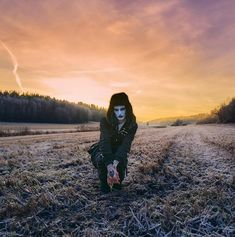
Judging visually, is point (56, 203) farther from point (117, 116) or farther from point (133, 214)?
point (117, 116)

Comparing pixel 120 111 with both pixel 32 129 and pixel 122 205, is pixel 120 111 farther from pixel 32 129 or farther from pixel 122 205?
pixel 32 129

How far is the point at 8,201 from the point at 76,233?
2340 mm

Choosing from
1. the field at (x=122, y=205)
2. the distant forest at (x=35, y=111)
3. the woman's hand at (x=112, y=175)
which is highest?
the distant forest at (x=35, y=111)

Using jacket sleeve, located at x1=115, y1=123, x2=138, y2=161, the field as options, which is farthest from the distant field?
jacket sleeve, located at x1=115, y1=123, x2=138, y2=161

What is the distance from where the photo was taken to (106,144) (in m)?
7.84

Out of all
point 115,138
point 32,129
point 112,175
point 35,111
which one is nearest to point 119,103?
point 115,138

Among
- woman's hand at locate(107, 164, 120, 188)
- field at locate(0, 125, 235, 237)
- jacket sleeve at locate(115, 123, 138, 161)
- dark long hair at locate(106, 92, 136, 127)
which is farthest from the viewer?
dark long hair at locate(106, 92, 136, 127)

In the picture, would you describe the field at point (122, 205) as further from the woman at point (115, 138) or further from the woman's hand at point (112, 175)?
the woman at point (115, 138)

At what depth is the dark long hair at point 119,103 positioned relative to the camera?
25.8 feet

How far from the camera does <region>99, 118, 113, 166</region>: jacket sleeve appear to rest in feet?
25.2

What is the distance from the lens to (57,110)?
444 feet

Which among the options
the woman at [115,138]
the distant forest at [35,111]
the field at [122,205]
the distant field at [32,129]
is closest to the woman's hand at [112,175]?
the woman at [115,138]

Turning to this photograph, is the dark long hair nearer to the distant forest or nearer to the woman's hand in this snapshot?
the woman's hand

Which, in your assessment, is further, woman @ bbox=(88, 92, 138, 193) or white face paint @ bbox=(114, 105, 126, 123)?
white face paint @ bbox=(114, 105, 126, 123)
